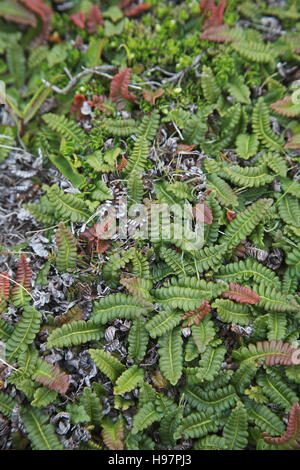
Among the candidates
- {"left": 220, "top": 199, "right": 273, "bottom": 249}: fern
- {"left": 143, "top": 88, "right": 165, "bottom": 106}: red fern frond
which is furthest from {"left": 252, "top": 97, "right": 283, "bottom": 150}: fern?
{"left": 143, "top": 88, "right": 165, "bottom": 106}: red fern frond

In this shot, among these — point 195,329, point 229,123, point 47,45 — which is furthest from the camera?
point 47,45

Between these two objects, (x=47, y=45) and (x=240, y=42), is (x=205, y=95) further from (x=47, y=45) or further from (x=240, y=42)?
(x=47, y=45)

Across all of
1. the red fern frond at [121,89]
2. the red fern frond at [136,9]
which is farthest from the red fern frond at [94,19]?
the red fern frond at [121,89]

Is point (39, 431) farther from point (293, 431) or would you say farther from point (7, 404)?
point (293, 431)

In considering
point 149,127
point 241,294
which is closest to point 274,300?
point 241,294

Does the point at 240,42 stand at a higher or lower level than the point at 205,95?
higher

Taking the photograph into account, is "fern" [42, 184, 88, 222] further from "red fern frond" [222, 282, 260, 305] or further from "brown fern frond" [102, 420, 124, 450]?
"brown fern frond" [102, 420, 124, 450]
